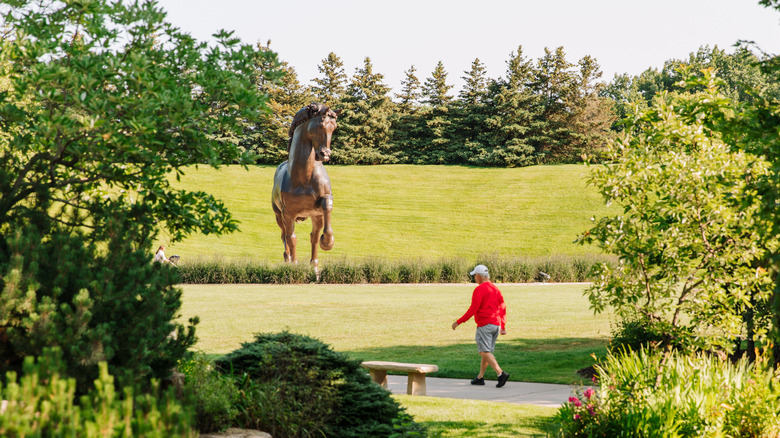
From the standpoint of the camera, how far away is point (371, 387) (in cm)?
627

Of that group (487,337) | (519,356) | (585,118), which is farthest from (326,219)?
(585,118)

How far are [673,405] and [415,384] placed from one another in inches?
147

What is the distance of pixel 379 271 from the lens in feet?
91.4

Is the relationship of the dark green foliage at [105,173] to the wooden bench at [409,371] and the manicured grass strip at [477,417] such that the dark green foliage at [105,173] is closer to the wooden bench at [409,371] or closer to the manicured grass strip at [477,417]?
the manicured grass strip at [477,417]

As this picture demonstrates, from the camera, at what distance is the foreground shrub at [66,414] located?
3074mm

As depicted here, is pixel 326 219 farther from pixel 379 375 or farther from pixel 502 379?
pixel 379 375

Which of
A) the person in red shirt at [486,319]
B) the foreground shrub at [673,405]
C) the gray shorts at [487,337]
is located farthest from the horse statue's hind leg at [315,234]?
the foreground shrub at [673,405]

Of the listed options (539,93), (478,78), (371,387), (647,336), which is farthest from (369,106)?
(371,387)

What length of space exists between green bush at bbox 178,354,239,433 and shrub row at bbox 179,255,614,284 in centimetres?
2093

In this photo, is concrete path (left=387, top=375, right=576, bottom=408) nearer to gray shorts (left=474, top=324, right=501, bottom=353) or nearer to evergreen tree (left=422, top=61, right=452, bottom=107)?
gray shorts (left=474, top=324, right=501, bottom=353)

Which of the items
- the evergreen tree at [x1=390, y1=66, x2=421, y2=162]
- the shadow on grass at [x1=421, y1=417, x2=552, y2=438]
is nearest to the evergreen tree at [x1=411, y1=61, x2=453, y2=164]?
the evergreen tree at [x1=390, y1=66, x2=421, y2=162]

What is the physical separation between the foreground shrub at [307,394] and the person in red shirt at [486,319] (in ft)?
11.7

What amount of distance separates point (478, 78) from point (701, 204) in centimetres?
5986

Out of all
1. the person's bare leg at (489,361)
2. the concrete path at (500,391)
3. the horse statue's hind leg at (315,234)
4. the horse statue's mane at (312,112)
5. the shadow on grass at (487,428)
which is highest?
the horse statue's mane at (312,112)
